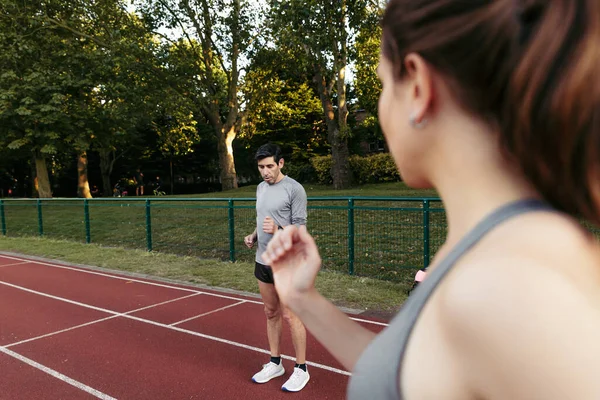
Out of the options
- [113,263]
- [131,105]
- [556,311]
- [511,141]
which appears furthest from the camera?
[131,105]

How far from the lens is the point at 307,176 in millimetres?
24438

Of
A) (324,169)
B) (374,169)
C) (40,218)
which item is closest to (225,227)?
(40,218)

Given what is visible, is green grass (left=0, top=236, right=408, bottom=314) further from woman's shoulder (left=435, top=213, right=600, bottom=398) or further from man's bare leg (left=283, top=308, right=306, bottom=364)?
woman's shoulder (left=435, top=213, right=600, bottom=398)

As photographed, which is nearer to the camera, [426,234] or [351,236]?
[426,234]

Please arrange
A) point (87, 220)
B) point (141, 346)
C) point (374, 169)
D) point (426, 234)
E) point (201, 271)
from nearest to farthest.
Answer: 1. point (141, 346)
2. point (426, 234)
3. point (201, 271)
4. point (87, 220)
5. point (374, 169)

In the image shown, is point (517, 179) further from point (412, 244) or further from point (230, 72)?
point (230, 72)

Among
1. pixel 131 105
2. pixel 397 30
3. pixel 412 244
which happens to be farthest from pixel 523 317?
pixel 131 105

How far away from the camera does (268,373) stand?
153 inches

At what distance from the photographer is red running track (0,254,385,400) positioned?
3.83 m

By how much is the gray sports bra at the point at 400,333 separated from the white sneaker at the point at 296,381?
129 inches

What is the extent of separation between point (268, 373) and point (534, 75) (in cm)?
381

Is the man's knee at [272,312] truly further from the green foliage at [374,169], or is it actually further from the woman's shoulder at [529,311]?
the green foliage at [374,169]

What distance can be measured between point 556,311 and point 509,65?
286 millimetres

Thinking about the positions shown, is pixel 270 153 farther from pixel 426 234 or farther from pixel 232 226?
pixel 232 226
